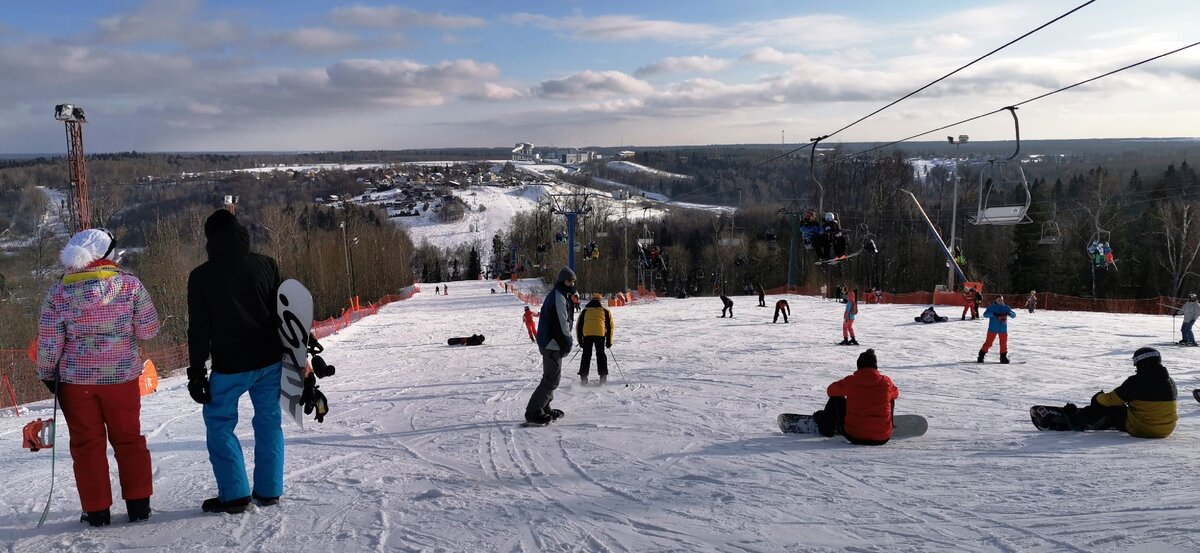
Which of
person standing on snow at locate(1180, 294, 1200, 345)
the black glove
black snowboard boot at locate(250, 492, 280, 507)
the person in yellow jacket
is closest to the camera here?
the black glove

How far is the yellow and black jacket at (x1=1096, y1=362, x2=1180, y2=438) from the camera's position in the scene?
672 cm

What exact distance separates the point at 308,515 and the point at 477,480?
4.19 feet

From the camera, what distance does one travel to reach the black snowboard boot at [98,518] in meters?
4.23

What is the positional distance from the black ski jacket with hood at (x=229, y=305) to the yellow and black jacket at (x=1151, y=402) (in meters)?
7.22

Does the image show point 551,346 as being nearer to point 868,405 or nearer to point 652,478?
point 652,478

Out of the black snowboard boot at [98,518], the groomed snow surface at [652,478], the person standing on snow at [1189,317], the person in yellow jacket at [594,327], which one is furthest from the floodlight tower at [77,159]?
the person standing on snow at [1189,317]

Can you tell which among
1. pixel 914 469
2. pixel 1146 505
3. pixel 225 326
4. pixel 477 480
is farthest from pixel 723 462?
pixel 225 326

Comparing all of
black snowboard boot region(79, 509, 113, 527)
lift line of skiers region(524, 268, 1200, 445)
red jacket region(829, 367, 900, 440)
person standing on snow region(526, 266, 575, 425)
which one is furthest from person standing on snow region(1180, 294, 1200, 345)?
black snowboard boot region(79, 509, 113, 527)

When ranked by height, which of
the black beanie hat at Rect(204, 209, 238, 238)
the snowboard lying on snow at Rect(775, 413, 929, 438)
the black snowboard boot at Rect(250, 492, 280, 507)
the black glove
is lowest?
the snowboard lying on snow at Rect(775, 413, 929, 438)

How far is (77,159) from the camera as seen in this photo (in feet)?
89.1

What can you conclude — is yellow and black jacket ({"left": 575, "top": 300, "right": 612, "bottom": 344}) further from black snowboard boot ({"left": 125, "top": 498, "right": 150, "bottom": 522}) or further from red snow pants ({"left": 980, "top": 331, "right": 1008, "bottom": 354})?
red snow pants ({"left": 980, "top": 331, "right": 1008, "bottom": 354})

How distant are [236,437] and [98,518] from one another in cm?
85

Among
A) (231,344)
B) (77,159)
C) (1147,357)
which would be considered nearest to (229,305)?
(231,344)

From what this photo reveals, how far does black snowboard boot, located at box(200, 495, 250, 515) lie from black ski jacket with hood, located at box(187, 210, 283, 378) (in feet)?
2.73
